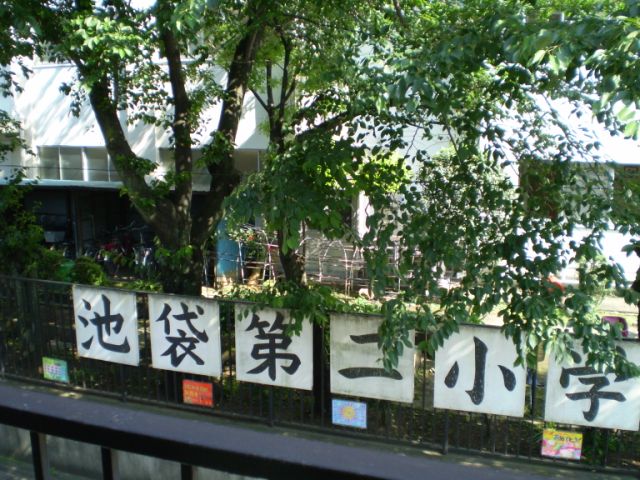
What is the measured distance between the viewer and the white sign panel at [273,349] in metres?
5.77

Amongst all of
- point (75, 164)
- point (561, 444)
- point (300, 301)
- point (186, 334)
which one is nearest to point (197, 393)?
point (186, 334)

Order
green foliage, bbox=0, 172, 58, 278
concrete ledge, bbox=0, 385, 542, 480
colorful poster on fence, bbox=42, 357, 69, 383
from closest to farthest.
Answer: concrete ledge, bbox=0, 385, 542, 480, colorful poster on fence, bbox=42, 357, 69, 383, green foliage, bbox=0, 172, 58, 278

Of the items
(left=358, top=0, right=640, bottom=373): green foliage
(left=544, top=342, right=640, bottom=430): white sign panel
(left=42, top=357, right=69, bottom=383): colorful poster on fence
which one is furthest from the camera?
(left=42, top=357, right=69, bottom=383): colorful poster on fence

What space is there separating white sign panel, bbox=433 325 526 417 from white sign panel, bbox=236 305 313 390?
1.33 metres

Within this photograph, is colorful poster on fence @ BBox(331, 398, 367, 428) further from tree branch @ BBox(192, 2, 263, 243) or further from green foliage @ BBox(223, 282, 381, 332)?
tree branch @ BBox(192, 2, 263, 243)

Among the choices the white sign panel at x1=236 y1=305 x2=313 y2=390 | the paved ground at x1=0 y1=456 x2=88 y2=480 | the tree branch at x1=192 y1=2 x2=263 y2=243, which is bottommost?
the paved ground at x1=0 y1=456 x2=88 y2=480

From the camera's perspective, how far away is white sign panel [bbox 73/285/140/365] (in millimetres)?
6457

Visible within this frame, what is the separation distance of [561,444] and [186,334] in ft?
13.0

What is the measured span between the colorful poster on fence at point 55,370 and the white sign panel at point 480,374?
4.62 m

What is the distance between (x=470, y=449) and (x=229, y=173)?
4.27 m

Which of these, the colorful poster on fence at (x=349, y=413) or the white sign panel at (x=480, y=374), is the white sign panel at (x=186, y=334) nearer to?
the colorful poster on fence at (x=349, y=413)

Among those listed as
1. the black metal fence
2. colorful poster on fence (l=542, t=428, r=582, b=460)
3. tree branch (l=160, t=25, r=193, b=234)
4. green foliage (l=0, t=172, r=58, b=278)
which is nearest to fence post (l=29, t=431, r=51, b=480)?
the black metal fence

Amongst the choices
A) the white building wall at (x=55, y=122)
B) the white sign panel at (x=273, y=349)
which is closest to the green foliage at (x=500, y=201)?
the white sign panel at (x=273, y=349)

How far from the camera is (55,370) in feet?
23.4
